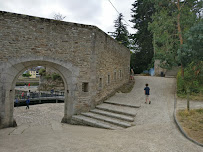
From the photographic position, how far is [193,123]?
6.03m

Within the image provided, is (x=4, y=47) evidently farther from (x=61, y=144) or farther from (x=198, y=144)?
(x=198, y=144)

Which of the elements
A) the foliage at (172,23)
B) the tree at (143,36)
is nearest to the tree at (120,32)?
the tree at (143,36)

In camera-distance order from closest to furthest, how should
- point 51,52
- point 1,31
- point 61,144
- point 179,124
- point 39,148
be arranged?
point 39,148 < point 61,144 < point 179,124 < point 1,31 < point 51,52

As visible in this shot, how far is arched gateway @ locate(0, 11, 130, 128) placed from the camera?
271 inches

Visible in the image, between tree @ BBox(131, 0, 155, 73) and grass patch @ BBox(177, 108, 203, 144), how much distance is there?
1891 cm

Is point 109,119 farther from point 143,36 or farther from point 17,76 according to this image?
point 143,36

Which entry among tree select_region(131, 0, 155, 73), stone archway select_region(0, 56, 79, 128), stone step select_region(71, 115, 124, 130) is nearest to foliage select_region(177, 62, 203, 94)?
stone step select_region(71, 115, 124, 130)

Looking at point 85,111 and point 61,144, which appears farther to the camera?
point 85,111

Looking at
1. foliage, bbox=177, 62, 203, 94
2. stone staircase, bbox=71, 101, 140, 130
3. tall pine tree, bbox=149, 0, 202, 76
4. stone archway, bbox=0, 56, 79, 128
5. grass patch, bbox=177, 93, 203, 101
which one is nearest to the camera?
stone staircase, bbox=71, 101, 140, 130

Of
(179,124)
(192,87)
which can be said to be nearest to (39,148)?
(179,124)

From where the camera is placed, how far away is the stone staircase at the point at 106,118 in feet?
22.0

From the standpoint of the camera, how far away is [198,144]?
14.9 ft

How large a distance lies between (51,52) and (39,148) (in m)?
4.92

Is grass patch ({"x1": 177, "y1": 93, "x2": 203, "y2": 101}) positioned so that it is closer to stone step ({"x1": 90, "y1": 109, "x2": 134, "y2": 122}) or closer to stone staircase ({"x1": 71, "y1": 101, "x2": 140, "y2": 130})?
stone staircase ({"x1": 71, "y1": 101, "x2": 140, "y2": 130})
